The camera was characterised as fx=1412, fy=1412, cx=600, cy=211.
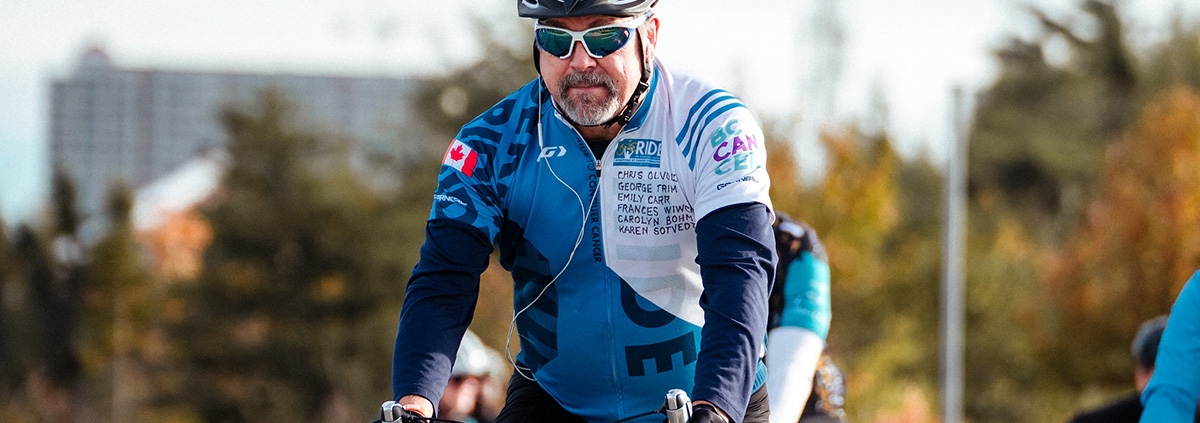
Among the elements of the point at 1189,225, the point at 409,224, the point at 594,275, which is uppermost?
the point at 594,275

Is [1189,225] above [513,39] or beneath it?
beneath

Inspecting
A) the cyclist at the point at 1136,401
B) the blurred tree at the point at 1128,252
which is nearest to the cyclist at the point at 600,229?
the cyclist at the point at 1136,401

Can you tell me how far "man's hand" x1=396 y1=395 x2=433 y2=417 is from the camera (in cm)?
318

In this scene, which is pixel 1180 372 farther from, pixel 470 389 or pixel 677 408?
pixel 470 389

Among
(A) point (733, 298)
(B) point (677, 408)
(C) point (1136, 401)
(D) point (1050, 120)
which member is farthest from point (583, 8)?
(D) point (1050, 120)

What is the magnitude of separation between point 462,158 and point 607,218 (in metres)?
0.39

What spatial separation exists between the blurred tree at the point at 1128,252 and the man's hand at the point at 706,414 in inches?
968

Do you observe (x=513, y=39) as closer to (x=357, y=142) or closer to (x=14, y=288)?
(x=357, y=142)

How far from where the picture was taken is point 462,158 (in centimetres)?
349

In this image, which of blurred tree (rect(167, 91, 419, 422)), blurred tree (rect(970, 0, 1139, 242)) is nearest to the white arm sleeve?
blurred tree (rect(167, 91, 419, 422))

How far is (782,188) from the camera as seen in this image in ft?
88.3

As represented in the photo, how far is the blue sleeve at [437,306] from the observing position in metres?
3.26

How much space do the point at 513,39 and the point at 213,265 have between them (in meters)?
10.7

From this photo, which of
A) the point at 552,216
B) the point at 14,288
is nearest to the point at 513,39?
the point at 14,288
